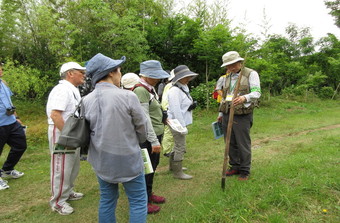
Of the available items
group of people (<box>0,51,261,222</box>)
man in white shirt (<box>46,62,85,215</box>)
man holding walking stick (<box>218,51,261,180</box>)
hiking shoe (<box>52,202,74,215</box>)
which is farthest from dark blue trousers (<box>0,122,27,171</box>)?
man holding walking stick (<box>218,51,261,180</box>)

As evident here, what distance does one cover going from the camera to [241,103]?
3.37 meters

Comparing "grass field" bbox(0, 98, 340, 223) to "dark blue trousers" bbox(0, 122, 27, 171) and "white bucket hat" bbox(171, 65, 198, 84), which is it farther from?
"white bucket hat" bbox(171, 65, 198, 84)

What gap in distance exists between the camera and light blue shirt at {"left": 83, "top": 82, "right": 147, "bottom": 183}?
198 cm

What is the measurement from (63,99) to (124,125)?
49.2 inches

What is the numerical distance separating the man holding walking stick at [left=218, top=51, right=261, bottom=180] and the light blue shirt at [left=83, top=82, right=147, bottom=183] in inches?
→ 65.3

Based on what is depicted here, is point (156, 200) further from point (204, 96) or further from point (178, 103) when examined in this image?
point (204, 96)

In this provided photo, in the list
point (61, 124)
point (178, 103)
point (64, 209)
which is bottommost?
point (64, 209)

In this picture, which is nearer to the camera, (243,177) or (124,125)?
(124,125)

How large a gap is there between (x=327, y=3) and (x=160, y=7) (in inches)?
583

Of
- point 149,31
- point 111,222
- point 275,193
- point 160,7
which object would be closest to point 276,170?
point 275,193

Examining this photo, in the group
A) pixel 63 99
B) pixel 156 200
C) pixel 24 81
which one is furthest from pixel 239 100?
pixel 24 81

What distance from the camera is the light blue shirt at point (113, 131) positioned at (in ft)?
6.49

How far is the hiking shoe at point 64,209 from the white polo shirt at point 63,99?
1.05 meters

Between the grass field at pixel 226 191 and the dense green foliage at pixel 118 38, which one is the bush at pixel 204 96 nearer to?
the dense green foliage at pixel 118 38
